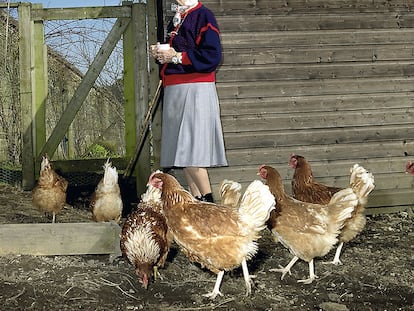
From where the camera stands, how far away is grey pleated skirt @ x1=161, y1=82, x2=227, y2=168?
4242 mm

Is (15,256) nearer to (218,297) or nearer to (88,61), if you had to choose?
(218,297)

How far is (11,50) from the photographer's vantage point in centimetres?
813

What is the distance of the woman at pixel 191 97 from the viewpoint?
415cm

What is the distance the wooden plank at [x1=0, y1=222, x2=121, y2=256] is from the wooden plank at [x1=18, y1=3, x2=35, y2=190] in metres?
2.93

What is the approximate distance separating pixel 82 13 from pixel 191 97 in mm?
2940

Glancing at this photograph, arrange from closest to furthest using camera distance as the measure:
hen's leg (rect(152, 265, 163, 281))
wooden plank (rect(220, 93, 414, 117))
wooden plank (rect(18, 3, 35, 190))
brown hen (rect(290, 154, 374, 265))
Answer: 1. hen's leg (rect(152, 265, 163, 281))
2. brown hen (rect(290, 154, 374, 265))
3. wooden plank (rect(220, 93, 414, 117))
4. wooden plank (rect(18, 3, 35, 190))

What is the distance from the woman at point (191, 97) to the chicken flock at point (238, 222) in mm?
361

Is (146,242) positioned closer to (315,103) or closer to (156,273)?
(156,273)

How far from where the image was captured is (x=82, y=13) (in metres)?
6.55

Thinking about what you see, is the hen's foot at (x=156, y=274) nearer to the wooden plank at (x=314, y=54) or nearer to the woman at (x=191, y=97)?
the woman at (x=191, y=97)

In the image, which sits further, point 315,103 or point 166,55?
point 315,103

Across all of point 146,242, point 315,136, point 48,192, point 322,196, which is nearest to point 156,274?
point 146,242

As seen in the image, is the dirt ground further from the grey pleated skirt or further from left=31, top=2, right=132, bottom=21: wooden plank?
left=31, top=2, right=132, bottom=21: wooden plank

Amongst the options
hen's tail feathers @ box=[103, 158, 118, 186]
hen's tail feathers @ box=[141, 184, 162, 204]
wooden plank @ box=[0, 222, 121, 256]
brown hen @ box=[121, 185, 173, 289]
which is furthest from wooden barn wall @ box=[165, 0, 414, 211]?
wooden plank @ box=[0, 222, 121, 256]
